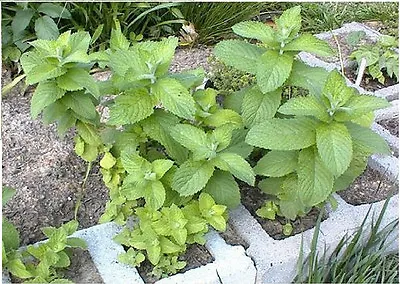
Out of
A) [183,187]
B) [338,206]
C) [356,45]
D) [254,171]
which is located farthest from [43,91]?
[356,45]

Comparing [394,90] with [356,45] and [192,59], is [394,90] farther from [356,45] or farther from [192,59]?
[192,59]

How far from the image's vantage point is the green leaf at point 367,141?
77.2 inches

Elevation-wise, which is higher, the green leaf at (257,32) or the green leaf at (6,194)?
the green leaf at (257,32)

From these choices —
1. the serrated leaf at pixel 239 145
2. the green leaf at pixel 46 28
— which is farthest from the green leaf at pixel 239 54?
the green leaf at pixel 46 28

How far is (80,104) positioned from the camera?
2.02m

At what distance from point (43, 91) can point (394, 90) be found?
65.5 inches

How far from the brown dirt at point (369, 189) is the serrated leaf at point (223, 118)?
20.9 inches

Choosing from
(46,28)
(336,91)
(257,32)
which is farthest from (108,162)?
(46,28)

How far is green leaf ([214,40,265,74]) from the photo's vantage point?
2045mm

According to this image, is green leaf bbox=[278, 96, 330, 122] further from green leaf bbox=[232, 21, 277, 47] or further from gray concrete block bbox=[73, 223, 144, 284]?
gray concrete block bbox=[73, 223, 144, 284]

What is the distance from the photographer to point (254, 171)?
209cm

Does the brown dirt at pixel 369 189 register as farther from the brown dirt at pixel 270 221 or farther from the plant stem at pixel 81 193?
the plant stem at pixel 81 193

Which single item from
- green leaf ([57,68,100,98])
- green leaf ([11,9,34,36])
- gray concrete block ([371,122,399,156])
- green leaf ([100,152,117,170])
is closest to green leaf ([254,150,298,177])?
green leaf ([100,152,117,170])

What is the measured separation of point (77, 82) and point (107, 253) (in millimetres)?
529
